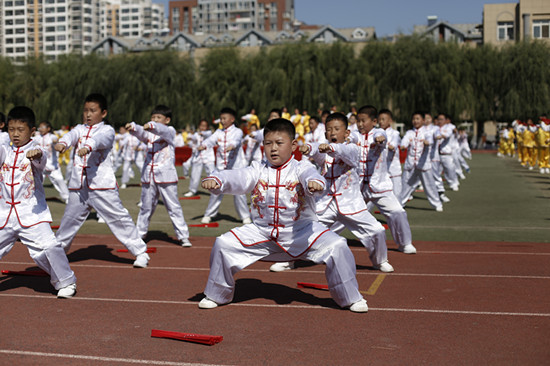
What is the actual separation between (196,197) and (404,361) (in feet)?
42.4

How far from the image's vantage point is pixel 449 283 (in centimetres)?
703

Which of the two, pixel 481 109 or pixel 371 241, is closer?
pixel 371 241

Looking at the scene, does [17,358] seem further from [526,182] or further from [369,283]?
[526,182]

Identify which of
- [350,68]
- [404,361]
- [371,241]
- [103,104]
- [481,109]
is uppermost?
[350,68]

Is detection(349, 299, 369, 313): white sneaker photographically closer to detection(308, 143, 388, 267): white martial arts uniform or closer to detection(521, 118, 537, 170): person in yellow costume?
detection(308, 143, 388, 267): white martial arts uniform

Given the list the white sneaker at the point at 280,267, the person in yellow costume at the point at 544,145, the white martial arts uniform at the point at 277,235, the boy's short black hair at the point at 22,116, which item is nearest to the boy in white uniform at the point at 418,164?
the white sneaker at the point at 280,267

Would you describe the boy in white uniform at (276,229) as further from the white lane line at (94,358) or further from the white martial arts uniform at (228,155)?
the white martial arts uniform at (228,155)

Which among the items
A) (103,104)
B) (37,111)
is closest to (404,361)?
(103,104)

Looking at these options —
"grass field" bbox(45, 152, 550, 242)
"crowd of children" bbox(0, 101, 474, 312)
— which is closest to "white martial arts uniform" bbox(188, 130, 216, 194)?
"grass field" bbox(45, 152, 550, 242)

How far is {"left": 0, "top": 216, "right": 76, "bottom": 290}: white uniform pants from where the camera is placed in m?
6.35

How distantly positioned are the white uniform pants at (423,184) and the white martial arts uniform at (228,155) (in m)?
3.66

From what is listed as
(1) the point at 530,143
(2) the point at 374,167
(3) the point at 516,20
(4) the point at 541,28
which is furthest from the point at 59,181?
(3) the point at 516,20

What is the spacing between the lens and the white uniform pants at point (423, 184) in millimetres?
14117

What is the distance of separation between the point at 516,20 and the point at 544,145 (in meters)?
48.2
